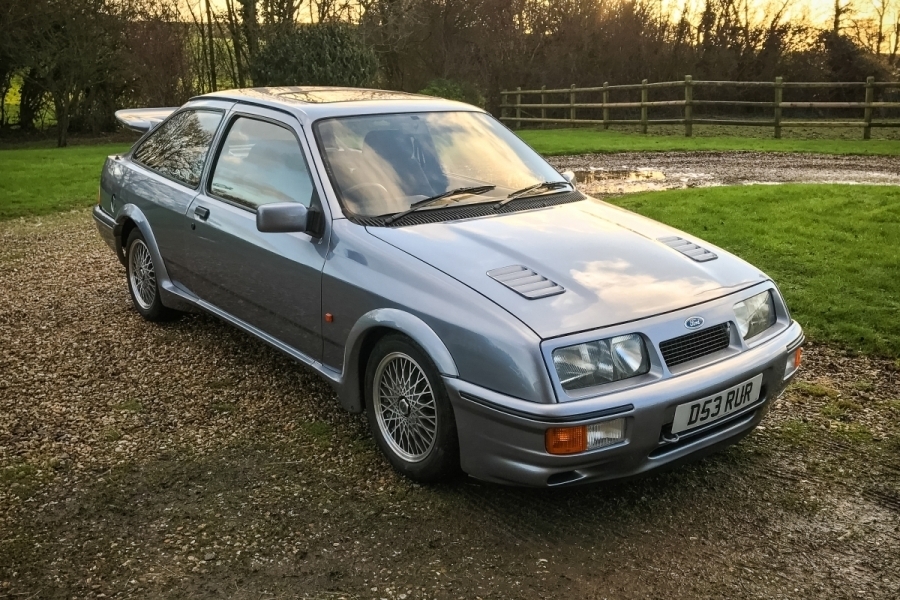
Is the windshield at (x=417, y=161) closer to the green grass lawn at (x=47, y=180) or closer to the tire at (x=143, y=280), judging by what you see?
the tire at (x=143, y=280)

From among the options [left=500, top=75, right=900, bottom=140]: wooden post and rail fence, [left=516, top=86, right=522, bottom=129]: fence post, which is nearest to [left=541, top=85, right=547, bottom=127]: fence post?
[left=500, top=75, right=900, bottom=140]: wooden post and rail fence

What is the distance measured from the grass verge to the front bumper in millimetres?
14637

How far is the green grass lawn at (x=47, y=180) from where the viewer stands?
11891mm

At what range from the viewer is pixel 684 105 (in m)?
22.0

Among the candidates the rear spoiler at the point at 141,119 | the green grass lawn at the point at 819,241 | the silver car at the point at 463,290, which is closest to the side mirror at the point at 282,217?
the silver car at the point at 463,290

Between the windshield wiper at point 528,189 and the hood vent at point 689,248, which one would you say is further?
the windshield wiper at point 528,189

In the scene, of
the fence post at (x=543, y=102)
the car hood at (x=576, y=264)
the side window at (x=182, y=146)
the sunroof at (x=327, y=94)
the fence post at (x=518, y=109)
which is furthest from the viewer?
the fence post at (x=518, y=109)

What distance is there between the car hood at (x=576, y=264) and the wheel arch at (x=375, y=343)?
0.26 m

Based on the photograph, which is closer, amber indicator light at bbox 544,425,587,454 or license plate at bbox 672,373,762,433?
amber indicator light at bbox 544,425,587,454

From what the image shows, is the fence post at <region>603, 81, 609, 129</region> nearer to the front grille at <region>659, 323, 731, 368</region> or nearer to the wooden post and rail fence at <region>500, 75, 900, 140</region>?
the wooden post and rail fence at <region>500, 75, 900, 140</region>

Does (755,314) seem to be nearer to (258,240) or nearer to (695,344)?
(695,344)

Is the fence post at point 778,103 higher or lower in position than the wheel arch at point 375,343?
higher

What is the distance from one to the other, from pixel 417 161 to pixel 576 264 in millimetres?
1192

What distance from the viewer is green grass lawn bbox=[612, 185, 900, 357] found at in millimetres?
5625
